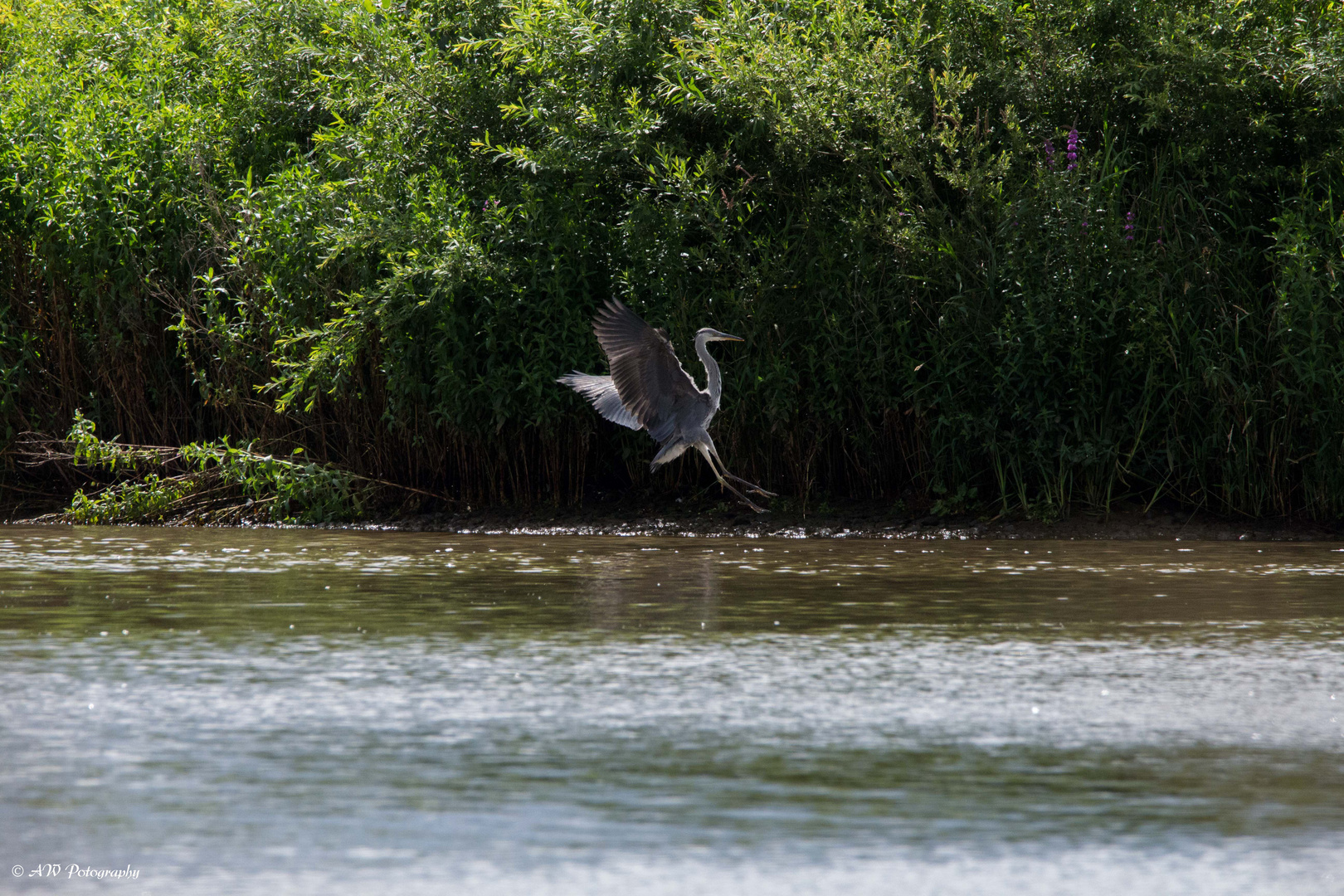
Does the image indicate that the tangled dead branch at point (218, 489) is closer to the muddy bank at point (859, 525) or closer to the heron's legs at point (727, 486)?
the muddy bank at point (859, 525)

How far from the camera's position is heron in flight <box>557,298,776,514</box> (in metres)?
8.84

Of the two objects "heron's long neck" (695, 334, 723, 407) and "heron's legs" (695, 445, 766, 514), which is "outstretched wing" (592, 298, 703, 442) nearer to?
"heron's long neck" (695, 334, 723, 407)

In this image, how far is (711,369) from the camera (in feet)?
29.7

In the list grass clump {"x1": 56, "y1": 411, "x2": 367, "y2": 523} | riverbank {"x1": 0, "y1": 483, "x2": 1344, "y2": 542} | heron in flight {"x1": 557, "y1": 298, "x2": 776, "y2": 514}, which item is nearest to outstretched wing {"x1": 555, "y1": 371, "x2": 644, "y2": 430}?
heron in flight {"x1": 557, "y1": 298, "x2": 776, "y2": 514}

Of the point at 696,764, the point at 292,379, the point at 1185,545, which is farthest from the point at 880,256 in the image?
the point at 696,764

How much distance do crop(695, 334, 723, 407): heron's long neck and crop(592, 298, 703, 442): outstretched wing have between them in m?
0.08

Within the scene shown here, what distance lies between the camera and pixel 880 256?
9461mm

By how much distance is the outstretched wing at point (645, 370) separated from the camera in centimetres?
882

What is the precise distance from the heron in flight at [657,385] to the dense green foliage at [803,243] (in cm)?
73

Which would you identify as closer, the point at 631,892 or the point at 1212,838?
the point at 631,892

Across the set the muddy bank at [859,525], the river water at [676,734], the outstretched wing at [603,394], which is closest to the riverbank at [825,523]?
the muddy bank at [859,525]

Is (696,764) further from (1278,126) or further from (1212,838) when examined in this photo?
(1278,126)

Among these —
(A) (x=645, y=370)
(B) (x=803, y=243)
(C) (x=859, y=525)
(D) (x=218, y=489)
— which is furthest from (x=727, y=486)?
(D) (x=218, y=489)

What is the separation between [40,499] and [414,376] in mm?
3610
